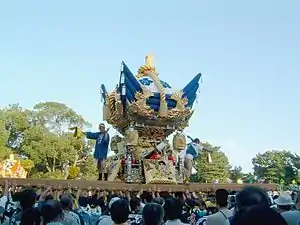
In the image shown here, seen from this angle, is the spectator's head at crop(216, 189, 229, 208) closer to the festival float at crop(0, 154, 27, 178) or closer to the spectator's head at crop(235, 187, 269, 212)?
the spectator's head at crop(235, 187, 269, 212)

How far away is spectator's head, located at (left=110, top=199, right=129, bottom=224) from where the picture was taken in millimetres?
4609

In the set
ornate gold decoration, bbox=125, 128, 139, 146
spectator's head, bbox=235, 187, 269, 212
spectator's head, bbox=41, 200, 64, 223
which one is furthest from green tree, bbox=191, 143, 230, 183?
spectator's head, bbox=235, 187, 269, 212

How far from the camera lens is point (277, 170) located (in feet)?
155

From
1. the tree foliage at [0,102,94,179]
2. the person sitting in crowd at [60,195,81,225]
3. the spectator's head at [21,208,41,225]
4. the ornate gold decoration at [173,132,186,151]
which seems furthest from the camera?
the tree foliage at [0,102,94,179]

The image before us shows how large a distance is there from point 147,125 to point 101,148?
2011mm

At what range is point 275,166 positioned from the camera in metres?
48.2

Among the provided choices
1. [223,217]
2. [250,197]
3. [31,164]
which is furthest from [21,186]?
[31,164]

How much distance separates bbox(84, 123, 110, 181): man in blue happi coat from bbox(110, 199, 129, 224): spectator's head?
12.1 m

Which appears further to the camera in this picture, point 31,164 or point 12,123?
point 12,123

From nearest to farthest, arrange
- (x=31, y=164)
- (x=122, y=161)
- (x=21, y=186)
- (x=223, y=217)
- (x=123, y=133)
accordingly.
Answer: (x=223, y=217), (x=21, y=186), (x=122, y=161), (x=123, y=133), (x=31, y=164)

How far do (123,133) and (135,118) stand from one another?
4.51 feet

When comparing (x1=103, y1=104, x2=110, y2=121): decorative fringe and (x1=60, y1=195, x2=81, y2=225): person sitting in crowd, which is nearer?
(x1=60, y1=195, x2=81, y2=225): person sitting in crowd

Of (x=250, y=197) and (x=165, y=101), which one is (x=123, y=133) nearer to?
(x=165, y=101)

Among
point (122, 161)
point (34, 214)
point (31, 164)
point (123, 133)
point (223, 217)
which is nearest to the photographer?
point (34, 214)
